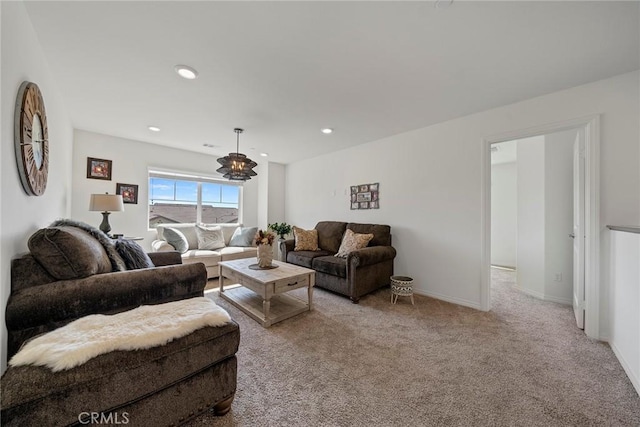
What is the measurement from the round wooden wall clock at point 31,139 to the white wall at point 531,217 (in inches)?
202

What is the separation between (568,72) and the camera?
202 cm

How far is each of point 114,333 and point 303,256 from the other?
8.74 feet

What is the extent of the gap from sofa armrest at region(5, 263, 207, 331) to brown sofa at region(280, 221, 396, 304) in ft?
5.73

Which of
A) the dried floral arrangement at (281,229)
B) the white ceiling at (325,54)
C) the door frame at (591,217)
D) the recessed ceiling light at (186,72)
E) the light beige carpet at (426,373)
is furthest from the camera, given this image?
the dried floral arrangement at (281,229)

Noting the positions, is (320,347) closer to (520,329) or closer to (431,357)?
(431,357)

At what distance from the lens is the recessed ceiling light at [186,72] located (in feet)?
6.47

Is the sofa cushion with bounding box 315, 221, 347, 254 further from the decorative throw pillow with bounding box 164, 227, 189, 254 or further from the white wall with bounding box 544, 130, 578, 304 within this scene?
the white wall with bounding box 544, 130, 578, 304

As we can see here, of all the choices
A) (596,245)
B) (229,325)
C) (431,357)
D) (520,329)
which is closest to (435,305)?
(520,329)

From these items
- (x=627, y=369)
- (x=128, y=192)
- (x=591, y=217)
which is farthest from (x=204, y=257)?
(x=591, y=217)

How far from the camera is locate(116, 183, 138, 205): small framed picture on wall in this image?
154 inches

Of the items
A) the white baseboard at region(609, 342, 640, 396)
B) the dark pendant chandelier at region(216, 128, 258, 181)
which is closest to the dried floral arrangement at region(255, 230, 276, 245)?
the dark pendant chandelier at region(216, 128, 258, 181)

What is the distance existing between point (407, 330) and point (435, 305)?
853mm

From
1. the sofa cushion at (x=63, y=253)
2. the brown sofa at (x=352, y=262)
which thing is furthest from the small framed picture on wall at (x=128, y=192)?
the sofa cushion at (x=63, y=253)

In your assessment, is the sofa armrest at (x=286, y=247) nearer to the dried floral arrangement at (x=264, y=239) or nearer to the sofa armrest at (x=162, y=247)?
the dried floral arrangement at (x=264, y=239)
